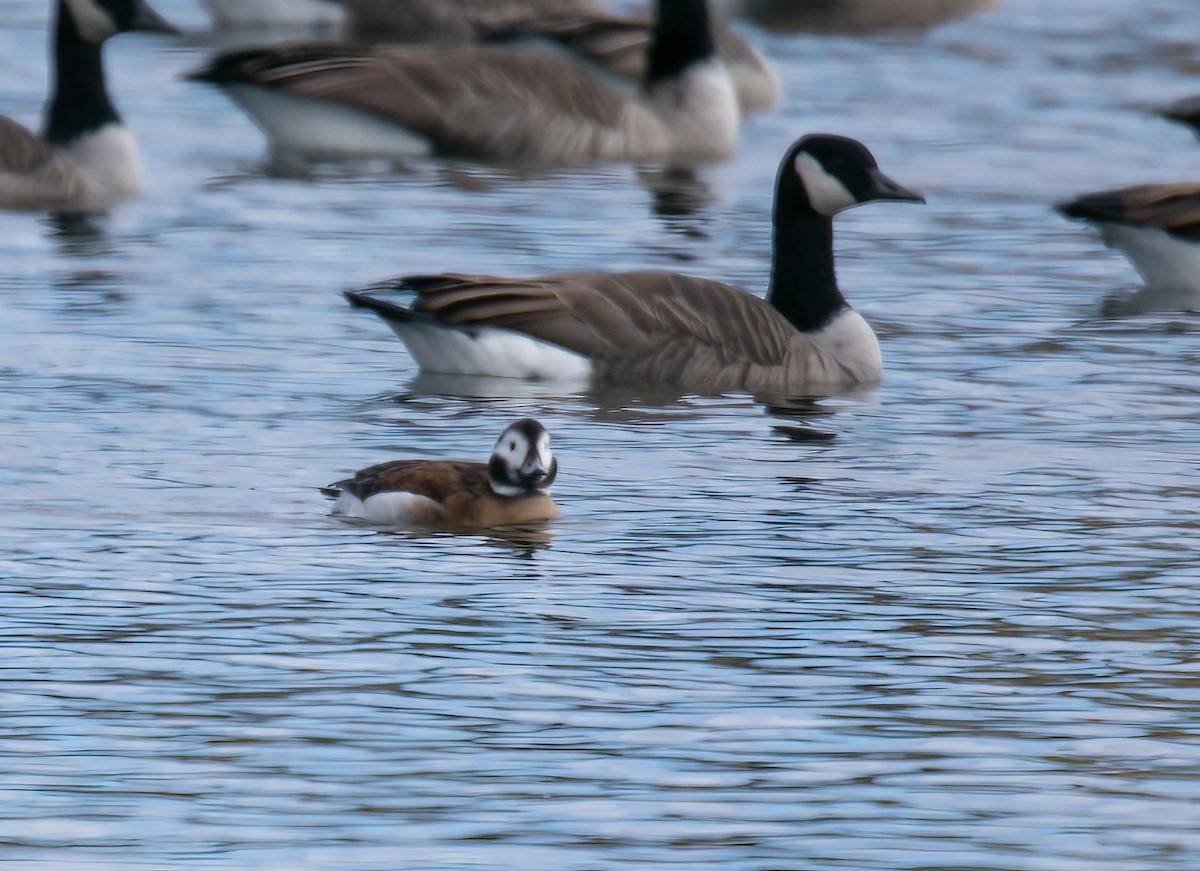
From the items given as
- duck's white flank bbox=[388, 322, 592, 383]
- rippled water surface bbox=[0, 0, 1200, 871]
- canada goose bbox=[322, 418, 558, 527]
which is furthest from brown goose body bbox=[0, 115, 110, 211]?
canada goose bbox=[322, 418, 558, 527]

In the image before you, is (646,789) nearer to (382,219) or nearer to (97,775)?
(97,775)

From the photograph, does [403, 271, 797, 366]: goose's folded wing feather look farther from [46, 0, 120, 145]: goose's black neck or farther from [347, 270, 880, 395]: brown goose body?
[46, 0, 120, 145]: goose's black neck

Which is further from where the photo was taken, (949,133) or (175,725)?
(949,133)

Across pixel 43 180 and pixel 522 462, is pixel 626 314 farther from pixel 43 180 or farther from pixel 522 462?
pixel 43 180

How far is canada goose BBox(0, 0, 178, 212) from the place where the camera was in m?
17.9

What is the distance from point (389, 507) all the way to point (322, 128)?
11000 millimetres

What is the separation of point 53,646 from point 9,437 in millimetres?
3347

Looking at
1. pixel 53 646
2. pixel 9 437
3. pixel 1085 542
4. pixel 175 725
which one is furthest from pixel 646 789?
pixel 9 437

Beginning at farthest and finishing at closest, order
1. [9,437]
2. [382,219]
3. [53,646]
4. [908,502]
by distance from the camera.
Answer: [382,219] < [9,437] < [908,502] < [53,646]

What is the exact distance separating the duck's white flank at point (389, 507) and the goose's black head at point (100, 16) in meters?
9.86

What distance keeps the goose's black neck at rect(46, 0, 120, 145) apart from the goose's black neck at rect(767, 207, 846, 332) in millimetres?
6526

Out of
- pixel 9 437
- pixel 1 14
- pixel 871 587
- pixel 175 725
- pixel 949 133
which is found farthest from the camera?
pixel 1 14

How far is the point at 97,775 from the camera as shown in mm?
6844

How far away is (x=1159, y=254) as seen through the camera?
15.6 meters
